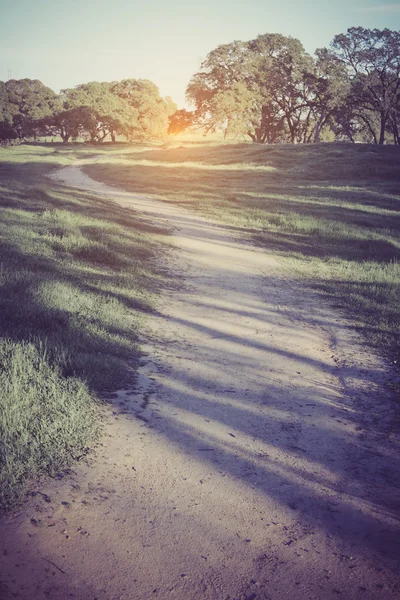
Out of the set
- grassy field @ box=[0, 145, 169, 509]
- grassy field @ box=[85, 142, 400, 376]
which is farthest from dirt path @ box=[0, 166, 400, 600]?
grassy field @ box=[85, 142, 400, 376]

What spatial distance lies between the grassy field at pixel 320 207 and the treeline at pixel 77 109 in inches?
1533

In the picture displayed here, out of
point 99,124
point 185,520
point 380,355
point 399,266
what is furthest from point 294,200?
point 99,124

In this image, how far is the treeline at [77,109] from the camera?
73438 mm

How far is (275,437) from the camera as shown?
12.8 feet

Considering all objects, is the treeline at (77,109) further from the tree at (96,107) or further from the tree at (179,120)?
the tree at (179,120)

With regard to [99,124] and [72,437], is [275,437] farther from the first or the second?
[99,124]

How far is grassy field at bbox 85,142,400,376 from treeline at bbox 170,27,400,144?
11.4 metres

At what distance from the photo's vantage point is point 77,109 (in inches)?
2894

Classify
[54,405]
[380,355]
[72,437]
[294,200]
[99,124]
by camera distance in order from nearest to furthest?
[72,437], [54,405], [380,355], [294,200], [99,124]

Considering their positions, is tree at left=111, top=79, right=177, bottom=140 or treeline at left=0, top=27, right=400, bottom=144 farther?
tree at left=111, top=79, right=177, bottom=140

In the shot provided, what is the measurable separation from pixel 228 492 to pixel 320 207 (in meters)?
18.1

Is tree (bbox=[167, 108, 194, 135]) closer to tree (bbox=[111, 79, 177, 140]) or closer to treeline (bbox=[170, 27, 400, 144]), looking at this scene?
tree (bbox=[111, 79, 177, 140])

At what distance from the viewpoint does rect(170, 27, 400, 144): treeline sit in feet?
158

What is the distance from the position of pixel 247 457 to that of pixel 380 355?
3.18 m
